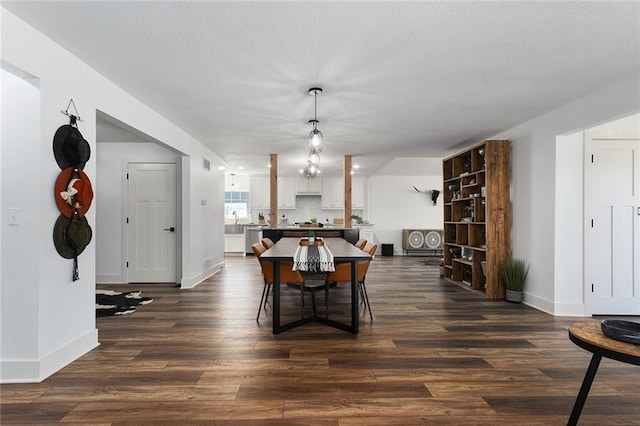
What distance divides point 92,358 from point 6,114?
6.44ft

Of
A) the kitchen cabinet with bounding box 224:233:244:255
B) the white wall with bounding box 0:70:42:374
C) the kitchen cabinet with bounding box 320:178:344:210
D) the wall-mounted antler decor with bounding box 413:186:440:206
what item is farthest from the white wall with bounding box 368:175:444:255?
the white wall with bounding box 0:70:42:374

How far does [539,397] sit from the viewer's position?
2025 millimetres

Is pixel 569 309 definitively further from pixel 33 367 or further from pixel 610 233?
pixel 33 367

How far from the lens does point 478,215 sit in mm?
4969

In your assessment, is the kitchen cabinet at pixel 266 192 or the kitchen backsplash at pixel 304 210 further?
the kitchen backsplash at pixel 304 210

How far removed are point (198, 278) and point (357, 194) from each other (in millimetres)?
5894

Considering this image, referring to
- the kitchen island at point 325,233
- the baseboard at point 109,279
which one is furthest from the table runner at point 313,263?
the baseboard at point 109,279

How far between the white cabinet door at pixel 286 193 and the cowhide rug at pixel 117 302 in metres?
5.57

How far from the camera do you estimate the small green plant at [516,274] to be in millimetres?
4234

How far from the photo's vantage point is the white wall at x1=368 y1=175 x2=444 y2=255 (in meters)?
9.86

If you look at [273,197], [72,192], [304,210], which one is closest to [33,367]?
[72,192]

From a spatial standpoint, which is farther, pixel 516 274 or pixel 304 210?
pixel 304 210

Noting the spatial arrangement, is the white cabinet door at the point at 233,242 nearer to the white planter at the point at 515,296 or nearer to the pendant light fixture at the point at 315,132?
the pendant light fixture at the point at 315,132

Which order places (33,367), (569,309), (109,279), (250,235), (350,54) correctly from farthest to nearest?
(250,235) < (109,279) < (569,309) < (350,54) < (33,367)
